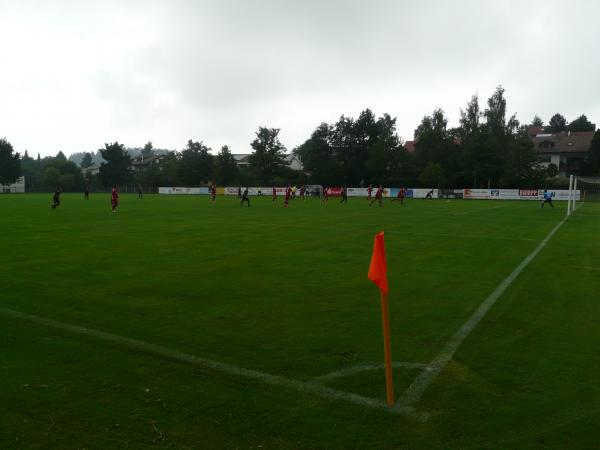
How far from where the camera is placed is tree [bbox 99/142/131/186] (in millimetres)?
110562

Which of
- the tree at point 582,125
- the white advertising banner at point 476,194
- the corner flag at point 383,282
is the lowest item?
the corner flag at point 383,282

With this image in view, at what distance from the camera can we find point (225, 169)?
101562mm

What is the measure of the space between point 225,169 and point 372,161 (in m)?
34.8

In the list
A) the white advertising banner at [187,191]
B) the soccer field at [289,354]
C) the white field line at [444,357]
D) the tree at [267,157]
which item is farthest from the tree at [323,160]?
the white field line at [444,357]

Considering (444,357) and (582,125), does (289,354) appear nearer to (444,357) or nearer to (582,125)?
(444,357)

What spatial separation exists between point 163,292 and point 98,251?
18.9 ft

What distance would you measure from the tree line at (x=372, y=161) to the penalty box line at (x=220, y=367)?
7395 cm

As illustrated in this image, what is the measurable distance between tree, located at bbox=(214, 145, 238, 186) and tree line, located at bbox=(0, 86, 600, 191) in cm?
22

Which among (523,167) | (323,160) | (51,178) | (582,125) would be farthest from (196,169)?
(582,125)

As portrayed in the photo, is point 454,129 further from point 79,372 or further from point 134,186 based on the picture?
point 79,372

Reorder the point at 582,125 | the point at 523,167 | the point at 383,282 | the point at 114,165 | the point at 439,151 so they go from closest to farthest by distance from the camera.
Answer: the point at 383,282
the point at 523,167
the point at 439,151
the point at 114,165
the point at 582,125

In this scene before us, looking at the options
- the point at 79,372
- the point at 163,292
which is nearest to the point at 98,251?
the point at 163,292

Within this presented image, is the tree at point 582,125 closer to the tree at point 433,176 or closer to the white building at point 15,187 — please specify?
the tree at point 433,176

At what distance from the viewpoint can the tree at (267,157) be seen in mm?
99750
